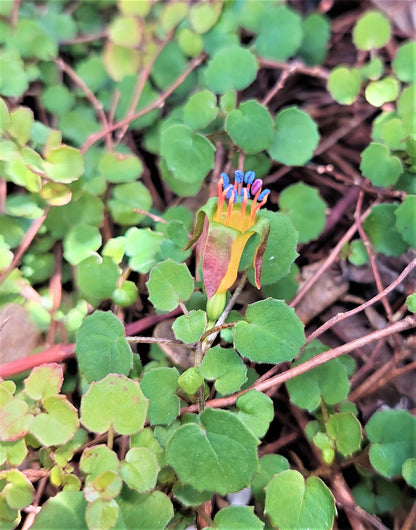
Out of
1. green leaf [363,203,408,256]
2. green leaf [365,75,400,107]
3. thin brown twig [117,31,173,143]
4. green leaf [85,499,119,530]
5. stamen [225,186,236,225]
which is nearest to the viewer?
green leaf [85,499,119,530]

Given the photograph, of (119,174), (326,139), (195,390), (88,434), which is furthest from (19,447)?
(326,139)

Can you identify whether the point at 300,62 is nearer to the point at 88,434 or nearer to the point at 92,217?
the point at 92,217

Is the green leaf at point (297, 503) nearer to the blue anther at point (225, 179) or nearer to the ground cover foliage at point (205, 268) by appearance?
the ground cover foliage at point (205, 268)

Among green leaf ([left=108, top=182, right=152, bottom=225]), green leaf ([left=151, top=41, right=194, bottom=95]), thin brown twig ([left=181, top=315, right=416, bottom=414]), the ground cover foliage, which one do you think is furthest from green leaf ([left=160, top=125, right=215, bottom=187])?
thin brown twig ([left=181, top=315, right=416, bottom=414])

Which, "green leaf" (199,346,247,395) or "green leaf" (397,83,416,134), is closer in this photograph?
"green leaf" (199,346,247,395)

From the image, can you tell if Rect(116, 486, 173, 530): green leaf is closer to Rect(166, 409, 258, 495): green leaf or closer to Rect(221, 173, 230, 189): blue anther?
Rect(166, 409, 258, 495): green leaf

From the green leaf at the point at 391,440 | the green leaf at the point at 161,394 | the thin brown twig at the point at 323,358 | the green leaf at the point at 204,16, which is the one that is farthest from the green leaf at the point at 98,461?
the green leaf at the point at 204,16

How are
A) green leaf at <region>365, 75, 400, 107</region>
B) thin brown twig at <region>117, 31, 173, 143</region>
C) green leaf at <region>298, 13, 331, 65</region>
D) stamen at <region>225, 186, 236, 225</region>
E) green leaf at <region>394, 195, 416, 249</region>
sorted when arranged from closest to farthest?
1. stamen at <region>225, 186, 236, 225</region>
2. green leaf at <region>394, 195, 416, 249</region>
3. green leaf at <region>365, 75, 400, 107</region>
4. thin brown twig at <region>117, 31, 173, 143</region>
5. green leaf at <region>298, 13, 331, 65</region>
